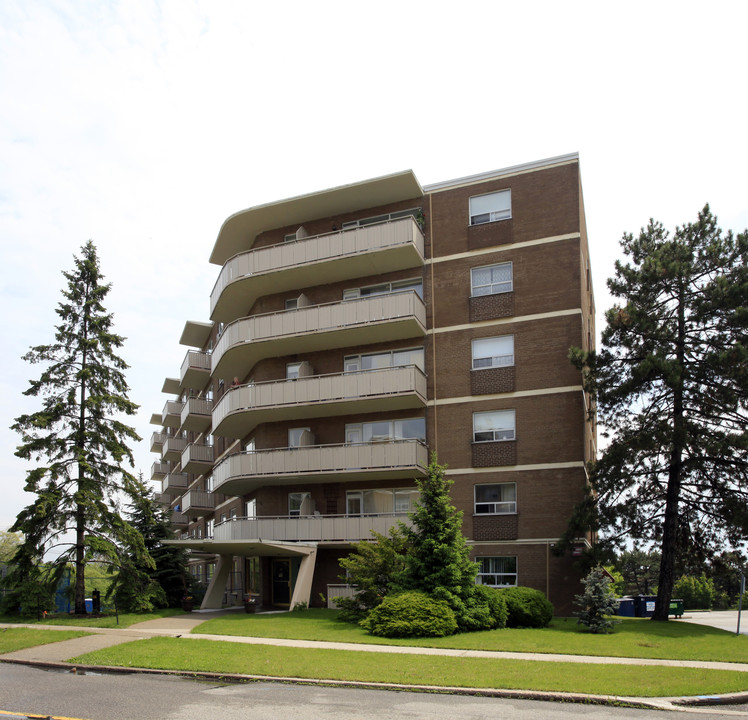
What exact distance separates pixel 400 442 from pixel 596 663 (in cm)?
1573

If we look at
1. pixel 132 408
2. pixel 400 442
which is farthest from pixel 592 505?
pixel 132 408

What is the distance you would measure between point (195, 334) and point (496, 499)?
31.6m

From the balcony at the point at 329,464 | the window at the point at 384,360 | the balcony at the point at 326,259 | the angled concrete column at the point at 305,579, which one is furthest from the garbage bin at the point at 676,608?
the balcony at the point at 326,259

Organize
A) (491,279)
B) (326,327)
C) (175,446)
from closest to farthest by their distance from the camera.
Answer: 1. (491,279)
2. (326,327)
3. (175,446)

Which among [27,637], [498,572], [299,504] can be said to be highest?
[299,504]

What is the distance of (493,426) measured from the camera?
101 ft

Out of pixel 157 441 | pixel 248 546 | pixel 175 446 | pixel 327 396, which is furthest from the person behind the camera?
pixel 157 441

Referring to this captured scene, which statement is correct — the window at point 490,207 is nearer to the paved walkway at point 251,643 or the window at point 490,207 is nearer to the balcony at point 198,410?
the paved walkway at point 251,643

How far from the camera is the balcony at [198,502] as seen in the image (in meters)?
47.7

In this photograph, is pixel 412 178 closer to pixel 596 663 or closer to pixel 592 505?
pixel 592 505

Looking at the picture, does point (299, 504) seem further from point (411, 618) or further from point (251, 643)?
point (251, 643)

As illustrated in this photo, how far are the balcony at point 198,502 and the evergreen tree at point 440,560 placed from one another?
26210mm

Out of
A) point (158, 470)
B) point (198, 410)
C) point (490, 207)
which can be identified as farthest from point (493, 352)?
point (158, 470)

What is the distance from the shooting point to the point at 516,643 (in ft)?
62.7
